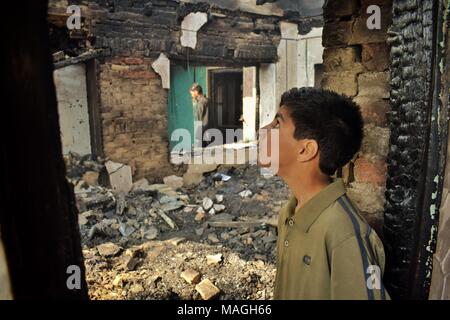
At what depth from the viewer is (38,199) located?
825 millimetres

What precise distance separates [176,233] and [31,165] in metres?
4.85

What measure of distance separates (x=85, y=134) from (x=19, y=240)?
6.67 m

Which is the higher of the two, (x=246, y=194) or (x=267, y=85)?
(x=267, y=85)

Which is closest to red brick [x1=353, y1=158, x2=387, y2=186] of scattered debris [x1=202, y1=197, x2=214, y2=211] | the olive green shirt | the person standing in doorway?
the olive green shirt

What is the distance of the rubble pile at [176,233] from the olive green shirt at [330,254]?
2.53m

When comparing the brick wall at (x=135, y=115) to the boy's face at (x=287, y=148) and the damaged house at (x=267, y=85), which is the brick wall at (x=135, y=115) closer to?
the damaged house at (x=267, y=85)

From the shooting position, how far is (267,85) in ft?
31.0

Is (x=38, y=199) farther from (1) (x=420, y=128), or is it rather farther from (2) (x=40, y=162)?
(1) (x=420, y=128)

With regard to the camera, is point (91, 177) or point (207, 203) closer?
point (207, 203)

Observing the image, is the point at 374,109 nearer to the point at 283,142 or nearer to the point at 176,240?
the point at 283,142

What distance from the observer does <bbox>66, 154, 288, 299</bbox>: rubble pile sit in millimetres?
3988

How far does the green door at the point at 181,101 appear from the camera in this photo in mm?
8016

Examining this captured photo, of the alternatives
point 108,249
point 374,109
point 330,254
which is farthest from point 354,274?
point 108,249

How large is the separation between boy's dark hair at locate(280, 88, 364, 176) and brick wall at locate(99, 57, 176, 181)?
19.6ft
